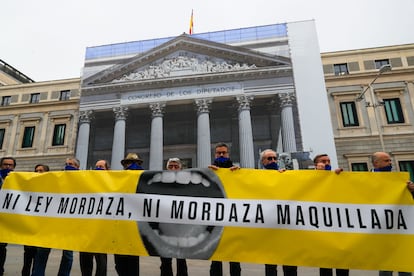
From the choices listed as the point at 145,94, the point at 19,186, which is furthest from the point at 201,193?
the point at 145,94

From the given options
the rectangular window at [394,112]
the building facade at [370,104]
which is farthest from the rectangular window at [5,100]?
the rectangular window at [394,112]

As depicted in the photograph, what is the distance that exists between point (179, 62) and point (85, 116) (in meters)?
8.52

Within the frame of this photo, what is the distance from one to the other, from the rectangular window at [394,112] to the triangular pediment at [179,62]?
10276 mm

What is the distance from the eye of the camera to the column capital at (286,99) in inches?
766

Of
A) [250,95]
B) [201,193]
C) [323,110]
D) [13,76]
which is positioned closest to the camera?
[201,193]

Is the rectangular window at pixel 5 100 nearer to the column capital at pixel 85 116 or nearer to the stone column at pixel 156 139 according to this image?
the column capital at pixel 85 116

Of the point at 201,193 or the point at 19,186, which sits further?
the point at 19,186

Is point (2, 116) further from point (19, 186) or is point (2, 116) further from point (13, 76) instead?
point (19, 186)

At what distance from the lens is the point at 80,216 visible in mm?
3682

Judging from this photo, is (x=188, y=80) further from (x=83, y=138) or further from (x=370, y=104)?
(x=370, y=104)

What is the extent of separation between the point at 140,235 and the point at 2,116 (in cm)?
3025

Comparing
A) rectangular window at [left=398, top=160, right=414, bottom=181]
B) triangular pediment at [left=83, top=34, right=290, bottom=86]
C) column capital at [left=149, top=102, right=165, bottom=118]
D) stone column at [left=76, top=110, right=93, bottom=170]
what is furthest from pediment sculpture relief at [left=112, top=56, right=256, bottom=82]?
rectangular window at [left=398, top=160, right=414, bottom=181]

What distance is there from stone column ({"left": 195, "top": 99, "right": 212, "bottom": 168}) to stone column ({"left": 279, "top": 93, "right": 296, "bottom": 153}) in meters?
5.22

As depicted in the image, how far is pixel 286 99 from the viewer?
1955 centimetres
